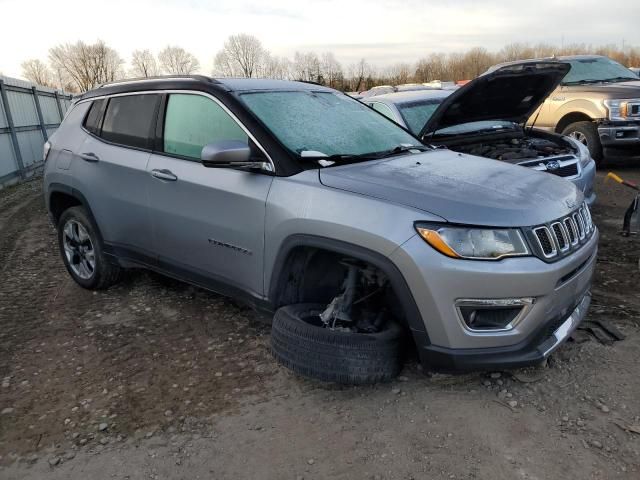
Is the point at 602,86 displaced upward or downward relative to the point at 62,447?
upward

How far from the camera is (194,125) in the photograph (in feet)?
11.9

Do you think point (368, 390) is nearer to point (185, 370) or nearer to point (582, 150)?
point (185, 370)

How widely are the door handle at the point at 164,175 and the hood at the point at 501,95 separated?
248cm

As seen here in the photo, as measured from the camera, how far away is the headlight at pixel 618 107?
859 centimetres

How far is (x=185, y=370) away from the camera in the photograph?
11.2ft

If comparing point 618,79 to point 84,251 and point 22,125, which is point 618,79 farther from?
point 22,125

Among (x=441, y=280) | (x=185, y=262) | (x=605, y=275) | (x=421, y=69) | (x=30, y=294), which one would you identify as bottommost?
(x=421, y=69)

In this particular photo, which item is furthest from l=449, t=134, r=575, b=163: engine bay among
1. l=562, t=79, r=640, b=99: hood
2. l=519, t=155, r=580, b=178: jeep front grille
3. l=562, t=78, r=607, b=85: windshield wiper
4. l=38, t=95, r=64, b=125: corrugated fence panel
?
l=38, t=95, r=64, b=125: corrugated fence panel

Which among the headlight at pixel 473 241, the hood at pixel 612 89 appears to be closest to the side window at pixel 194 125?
the headlight at pixel 473 241

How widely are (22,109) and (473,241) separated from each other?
15137 millimetres

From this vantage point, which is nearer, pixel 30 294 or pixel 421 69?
pixel 30 294

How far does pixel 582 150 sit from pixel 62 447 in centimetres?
558

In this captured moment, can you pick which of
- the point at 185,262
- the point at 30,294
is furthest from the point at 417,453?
the point at 30,294

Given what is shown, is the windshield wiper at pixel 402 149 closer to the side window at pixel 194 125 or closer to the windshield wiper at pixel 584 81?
the side window at pixel 194 125
